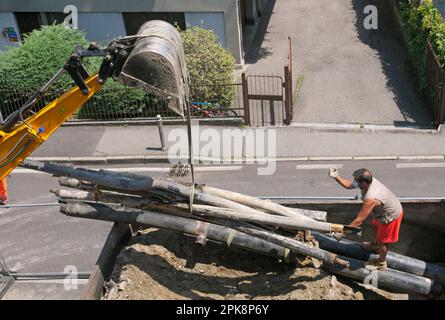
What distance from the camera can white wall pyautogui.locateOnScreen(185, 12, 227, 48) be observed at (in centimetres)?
1852

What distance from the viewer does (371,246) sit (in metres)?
7.21

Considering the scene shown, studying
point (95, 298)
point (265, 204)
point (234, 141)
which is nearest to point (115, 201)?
point (95, 298)

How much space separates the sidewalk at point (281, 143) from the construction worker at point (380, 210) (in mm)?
6674

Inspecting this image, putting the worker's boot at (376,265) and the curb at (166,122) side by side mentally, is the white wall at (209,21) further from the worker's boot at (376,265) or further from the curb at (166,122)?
the worker's boot at (376,265)

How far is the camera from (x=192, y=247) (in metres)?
8.00

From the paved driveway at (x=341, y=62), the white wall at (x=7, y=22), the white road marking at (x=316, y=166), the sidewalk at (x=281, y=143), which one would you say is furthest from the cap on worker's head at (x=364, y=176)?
the white wall at (x=7, y=22)

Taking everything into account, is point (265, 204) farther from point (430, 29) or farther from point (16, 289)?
point (430, 29)

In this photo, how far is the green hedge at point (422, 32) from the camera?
15562mm

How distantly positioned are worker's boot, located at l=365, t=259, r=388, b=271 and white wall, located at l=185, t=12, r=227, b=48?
43.5 ft

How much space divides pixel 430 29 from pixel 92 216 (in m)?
13.3

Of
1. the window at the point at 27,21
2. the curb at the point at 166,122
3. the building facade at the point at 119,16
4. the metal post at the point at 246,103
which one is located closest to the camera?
the metal post at the point at 246,103

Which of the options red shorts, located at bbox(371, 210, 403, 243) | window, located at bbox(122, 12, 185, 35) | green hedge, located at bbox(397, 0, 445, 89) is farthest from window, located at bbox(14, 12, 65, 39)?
red shorts, located at bbox(371, 210, 403, 243)

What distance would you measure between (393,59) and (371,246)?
44.1ft
